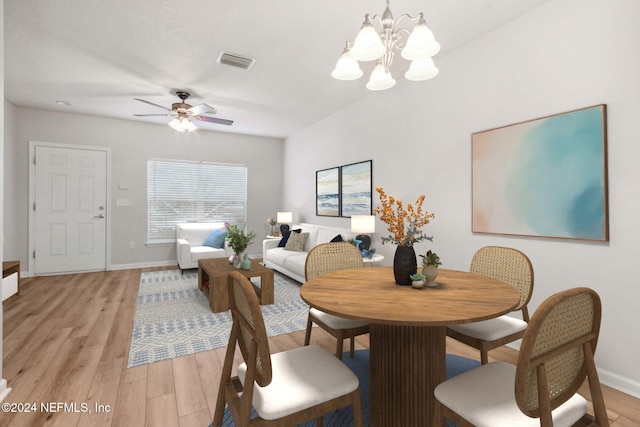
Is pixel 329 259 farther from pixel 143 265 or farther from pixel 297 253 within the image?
pixel 143 265

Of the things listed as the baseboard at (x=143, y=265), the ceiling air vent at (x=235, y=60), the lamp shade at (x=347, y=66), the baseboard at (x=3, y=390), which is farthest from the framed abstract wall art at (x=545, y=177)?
the baseboard at (x=143, y=265)

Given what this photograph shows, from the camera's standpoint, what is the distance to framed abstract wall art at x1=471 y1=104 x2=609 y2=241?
2.06 m

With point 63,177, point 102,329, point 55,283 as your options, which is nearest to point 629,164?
point 102,329

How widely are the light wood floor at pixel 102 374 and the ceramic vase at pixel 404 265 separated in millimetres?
1214

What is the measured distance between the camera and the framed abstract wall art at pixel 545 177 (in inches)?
81.0

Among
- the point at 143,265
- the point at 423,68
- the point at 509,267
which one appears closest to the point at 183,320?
the point at 509,267

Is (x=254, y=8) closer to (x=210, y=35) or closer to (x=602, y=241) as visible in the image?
(x=210, y=35)

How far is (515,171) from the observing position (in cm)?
251

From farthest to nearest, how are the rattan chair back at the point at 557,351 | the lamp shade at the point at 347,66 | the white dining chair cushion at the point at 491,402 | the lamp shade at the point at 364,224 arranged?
the lamp shade at the point at 364,224
the lamp shade at the point at 347,66
the white dining chair cushion at the point at 491,402
the rattan chair back at the point at 557,351

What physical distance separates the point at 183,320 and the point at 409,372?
2471 millimetres

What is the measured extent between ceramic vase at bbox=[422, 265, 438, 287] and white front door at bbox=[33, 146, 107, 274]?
574 cm

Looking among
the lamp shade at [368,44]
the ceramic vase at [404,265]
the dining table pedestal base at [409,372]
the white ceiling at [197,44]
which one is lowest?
the dining table pedestal base at [409,372]

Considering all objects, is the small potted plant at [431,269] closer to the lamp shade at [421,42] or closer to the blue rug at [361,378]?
the blue rug at [361,378]

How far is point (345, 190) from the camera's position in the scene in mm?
4793
